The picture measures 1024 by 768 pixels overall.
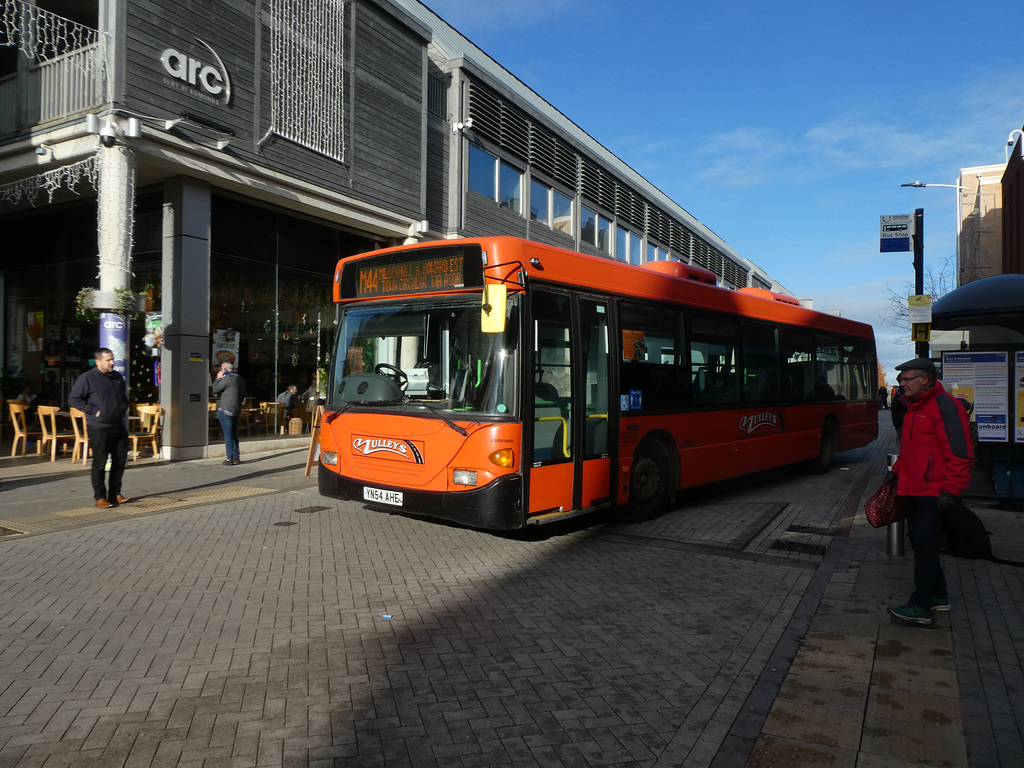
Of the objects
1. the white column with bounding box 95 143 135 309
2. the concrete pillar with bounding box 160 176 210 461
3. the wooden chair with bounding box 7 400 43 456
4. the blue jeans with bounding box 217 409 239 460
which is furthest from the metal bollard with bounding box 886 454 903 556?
the wooden chair with bounding box 7 400 43 456

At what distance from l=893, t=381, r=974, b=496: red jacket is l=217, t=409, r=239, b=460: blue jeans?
35.3 feet

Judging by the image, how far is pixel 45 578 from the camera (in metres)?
5.89

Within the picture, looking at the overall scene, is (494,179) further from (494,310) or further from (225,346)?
(494,310)

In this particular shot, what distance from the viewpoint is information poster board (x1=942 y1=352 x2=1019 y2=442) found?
30.2 ft

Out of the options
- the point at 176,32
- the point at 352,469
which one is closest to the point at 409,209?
the point at 176,32

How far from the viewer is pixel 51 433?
13398 mm

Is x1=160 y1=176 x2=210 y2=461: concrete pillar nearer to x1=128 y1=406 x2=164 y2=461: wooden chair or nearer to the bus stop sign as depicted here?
x1=128 y1=406 x2=164 y2=461: wooden chair

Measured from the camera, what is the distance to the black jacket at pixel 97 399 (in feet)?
28.5

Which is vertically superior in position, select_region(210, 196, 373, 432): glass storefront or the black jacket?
select_region(210, 196, 373, 432): glass storefront

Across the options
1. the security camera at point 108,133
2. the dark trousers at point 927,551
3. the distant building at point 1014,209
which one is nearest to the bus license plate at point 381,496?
the dark trousers at point 927,551

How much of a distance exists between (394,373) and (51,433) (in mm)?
9371

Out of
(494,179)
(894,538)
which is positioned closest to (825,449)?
(894,538)

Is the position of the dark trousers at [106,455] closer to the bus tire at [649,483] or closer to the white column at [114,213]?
the white column at [114,213]

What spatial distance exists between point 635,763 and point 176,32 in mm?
13494
